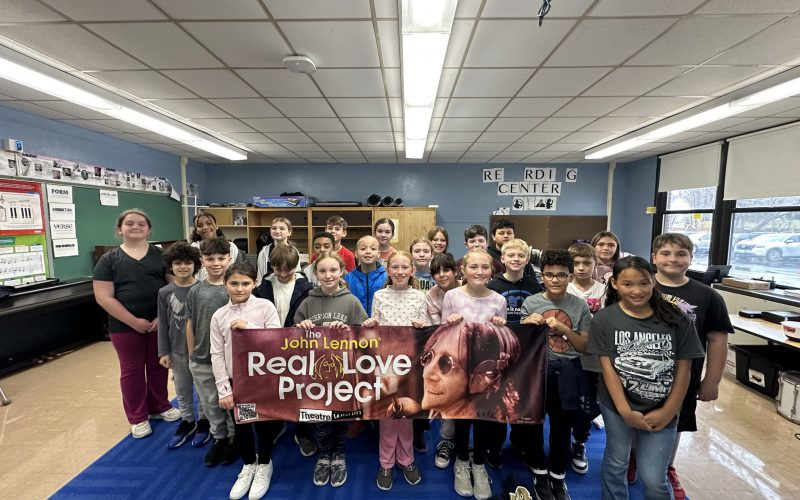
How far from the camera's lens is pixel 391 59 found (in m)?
2.45

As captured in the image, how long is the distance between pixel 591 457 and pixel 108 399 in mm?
4066

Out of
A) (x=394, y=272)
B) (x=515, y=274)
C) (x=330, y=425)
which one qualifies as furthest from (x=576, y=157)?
(x=330, y=425)

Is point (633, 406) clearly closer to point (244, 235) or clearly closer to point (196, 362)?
point (196, 362)

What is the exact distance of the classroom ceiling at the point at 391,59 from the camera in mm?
1905

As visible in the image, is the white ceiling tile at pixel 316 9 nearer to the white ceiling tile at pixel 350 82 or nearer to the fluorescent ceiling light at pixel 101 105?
the white ceiling tile at pixel 350 82

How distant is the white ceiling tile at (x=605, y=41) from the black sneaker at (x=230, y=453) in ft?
11.9

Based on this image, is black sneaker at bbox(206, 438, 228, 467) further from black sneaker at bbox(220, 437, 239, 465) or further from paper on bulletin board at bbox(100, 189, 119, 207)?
paper on bulletin board at bbox(100, 189, 119, 207)

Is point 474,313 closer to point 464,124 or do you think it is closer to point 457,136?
point 464,124

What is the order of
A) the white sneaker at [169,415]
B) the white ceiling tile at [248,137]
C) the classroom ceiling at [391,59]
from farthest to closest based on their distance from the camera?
1. the white ceiling tile at [248,137]
2. the white sneaker at [169,415]
3. the classroom ceiling at [391,59]

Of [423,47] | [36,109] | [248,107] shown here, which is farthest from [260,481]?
[36,109]

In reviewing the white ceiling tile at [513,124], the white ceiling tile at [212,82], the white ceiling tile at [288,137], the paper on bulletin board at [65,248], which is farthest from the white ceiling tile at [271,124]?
the paper on bulletin board at [65,248]

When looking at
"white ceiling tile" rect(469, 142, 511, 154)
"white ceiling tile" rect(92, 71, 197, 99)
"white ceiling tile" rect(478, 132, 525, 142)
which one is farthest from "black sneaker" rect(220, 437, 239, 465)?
"white ceiling tile" rect(469, 142, 511, 154)

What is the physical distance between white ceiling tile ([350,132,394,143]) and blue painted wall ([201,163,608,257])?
187 cm

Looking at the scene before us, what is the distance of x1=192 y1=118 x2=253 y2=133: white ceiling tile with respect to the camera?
386 cm
